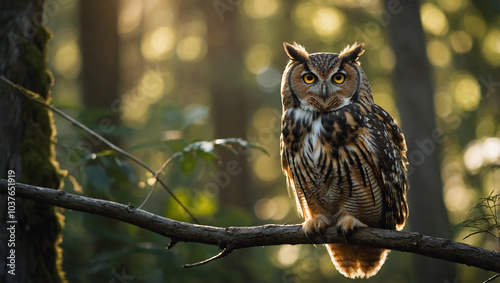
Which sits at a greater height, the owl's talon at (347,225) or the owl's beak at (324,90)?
the owl's beak at (324,90)

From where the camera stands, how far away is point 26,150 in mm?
2994

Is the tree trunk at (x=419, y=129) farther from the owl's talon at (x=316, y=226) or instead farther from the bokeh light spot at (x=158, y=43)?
the bokeh light spot at (x=158, y=43)

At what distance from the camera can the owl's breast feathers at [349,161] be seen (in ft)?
9.75

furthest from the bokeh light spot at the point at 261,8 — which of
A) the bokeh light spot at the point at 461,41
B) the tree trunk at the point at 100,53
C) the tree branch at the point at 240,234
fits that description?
the tree branch at the point at 240,234

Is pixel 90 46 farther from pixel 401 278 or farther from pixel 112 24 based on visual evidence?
pixel 401 278

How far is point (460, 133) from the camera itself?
9.13 meters

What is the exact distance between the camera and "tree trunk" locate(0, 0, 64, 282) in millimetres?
2830

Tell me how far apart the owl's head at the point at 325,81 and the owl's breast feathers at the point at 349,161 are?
0.25ft

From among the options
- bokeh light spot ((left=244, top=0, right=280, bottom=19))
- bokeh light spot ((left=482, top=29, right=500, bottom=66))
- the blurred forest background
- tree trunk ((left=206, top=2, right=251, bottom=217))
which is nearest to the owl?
the blurred forest background

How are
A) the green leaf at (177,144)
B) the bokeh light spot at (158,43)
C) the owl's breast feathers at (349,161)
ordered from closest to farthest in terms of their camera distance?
the owl's breast feathers at (349,161), the green leaf at (177,144), the bokeh light spot at (158,43)

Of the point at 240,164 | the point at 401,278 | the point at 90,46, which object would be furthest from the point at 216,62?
the point at 401,278

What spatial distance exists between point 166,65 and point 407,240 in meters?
11.5

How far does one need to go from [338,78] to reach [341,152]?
60 centimetres

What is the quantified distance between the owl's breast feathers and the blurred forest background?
54 cm
